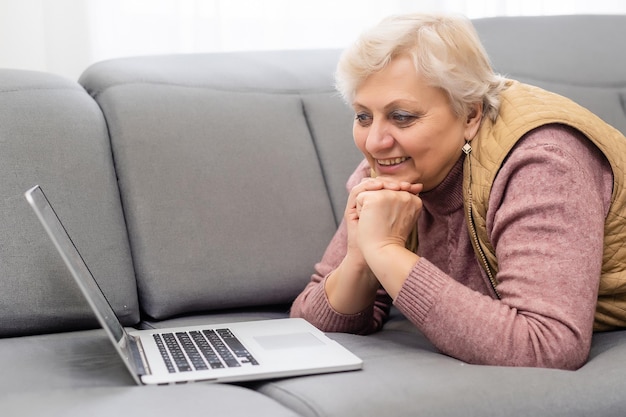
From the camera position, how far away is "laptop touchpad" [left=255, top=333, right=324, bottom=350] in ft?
4.73

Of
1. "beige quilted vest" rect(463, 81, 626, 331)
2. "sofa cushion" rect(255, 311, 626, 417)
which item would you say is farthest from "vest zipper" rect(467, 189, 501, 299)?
"sofa cushion" rect(255, 311, 626, 417)

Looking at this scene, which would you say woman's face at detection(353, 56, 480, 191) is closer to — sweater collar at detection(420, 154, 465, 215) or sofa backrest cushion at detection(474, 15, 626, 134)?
sweater collar at detection(420, 154, 465, 215)

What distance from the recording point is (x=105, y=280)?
1735 mm

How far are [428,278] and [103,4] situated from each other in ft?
4.28

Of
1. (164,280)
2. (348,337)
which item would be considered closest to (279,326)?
(348,337)

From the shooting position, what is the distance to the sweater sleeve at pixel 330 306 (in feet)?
5.45

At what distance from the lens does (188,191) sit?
1.84m

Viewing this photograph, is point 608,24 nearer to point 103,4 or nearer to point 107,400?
point 103,4

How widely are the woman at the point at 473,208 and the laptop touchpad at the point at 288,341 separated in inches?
5.8

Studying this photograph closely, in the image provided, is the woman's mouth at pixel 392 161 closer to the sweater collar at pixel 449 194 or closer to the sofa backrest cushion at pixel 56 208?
the sweater collar at pixel 449 194

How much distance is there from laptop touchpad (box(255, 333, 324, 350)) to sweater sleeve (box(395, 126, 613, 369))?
6.3 inches

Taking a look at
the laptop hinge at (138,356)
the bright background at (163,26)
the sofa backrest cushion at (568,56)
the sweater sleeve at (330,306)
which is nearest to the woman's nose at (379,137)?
the sweater sleeve at (330,306)

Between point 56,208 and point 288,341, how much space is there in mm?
568

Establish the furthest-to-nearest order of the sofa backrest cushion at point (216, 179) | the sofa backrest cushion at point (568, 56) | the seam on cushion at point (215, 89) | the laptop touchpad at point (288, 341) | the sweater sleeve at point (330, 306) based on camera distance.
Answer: the sofa backrest cushion at point (568, 56) < the seam on cushion at point (215, 89) < the sofa backrest cushion at point (216, 179) < the sweater sleeve at point (330, 306) < the laptop touchpad at point (288, 341)
